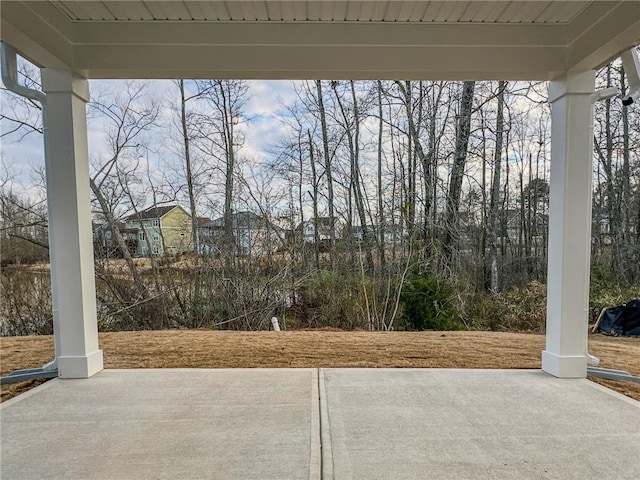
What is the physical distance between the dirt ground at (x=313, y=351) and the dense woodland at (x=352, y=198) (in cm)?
111

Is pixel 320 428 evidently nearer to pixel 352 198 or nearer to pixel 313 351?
pixel 313 351

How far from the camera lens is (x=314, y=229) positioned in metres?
5.71

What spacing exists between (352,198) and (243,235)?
6.09 ft

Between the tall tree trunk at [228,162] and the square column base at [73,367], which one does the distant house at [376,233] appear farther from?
the square column base at [73,367]

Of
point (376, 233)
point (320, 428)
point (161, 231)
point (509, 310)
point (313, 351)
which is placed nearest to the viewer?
point (320, 428)

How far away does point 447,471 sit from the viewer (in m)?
1.61

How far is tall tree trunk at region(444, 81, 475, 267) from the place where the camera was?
18.8ft

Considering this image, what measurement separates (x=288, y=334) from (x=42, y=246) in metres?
3.68

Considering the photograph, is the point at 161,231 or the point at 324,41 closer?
the point at 324,41

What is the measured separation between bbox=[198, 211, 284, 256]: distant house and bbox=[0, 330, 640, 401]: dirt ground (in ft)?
4.90

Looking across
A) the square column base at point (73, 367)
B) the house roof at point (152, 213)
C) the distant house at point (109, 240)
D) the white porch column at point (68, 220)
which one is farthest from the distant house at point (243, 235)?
the square column base at point (73, 367)

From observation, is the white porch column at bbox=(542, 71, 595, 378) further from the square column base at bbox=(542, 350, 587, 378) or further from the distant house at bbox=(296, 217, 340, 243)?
the distant house at bbox=(296, 217, 340, 243)

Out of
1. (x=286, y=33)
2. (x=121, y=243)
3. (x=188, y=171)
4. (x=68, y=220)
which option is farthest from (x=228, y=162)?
(x=286, y=33)

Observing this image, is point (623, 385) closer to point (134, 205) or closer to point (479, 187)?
point (479, 187)
